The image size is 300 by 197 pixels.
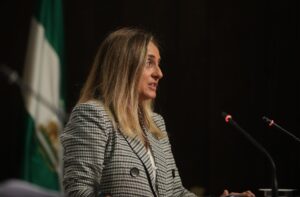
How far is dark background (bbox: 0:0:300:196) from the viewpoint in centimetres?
488

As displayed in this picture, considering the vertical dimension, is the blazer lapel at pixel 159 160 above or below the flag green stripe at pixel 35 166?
above

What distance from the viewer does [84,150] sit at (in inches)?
106

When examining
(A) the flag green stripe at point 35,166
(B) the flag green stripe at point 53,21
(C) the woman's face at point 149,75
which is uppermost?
(B) the flag green stripe at point 53,21

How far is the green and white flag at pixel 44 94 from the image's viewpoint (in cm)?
410

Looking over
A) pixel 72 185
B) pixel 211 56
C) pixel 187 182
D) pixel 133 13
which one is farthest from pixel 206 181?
pixel 72 185

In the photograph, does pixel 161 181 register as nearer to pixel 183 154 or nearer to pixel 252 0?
pixel 183 154

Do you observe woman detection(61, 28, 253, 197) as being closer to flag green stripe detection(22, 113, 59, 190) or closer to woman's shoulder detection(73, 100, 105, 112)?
woman's shoulder detection(73, 100, 105, 112)

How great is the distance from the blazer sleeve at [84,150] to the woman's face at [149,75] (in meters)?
0.29

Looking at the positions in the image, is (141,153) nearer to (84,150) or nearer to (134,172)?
(134,172)

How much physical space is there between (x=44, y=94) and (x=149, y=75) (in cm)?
139

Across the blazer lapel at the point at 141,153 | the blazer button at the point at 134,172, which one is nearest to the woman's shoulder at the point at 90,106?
the blazer lapel at the point at 141,153

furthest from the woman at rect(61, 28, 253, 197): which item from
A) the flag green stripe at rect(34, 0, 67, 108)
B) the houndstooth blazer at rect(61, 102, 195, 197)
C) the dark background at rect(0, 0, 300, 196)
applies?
the dark background at rect(0, 0, 300, 196)

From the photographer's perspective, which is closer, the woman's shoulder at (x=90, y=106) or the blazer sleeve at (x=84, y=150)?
the blazer sleeve at (x=84, y=150)

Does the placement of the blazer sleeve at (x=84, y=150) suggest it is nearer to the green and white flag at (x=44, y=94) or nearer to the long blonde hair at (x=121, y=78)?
the long blonde hair at (x=121, y=78)
